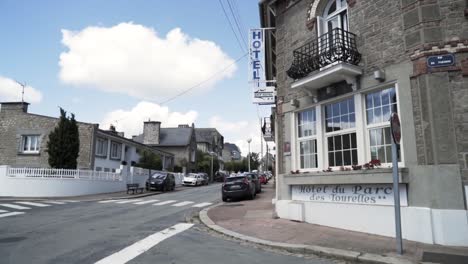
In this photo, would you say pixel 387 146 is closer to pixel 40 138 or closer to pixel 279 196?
pixel 279 196

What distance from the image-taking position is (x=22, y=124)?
2897 cm

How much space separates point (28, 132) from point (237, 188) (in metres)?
19.6

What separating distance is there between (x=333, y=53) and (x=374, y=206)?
4.07 m

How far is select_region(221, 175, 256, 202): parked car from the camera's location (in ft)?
63.7

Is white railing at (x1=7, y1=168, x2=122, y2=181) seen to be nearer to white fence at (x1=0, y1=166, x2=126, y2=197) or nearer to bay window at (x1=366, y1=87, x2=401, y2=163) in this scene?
white fence at (x1=0, y1=166, x2=126, y2=197)

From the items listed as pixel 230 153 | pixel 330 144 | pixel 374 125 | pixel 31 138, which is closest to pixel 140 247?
pixel 330 144

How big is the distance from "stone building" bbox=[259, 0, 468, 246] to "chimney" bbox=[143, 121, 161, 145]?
44683 millimetres

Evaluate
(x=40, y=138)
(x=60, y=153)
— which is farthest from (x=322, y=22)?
(x=40, y=138)

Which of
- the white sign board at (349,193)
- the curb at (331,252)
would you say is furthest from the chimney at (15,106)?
the curb at (331,252)

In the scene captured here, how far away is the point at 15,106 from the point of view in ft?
96.8

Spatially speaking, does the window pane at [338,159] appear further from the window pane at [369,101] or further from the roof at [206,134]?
the roof at [206,134]

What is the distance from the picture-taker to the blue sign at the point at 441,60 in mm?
7659

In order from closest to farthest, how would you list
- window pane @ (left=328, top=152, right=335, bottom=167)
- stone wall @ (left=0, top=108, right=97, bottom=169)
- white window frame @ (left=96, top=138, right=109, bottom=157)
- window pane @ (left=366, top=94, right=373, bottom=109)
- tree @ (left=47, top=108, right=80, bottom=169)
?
window pane @ (left=366, top=94, right=373, bottom=109)
window pane @ (left=328, top=152, right=335, bottom=167)
tree @ (left=47, top=108, right=80, bottom=169)
stone wall @ (left=0, top=108, right=97, bottom=169)
white window frame @ (left=96, top=138, right=109, bottom=157)

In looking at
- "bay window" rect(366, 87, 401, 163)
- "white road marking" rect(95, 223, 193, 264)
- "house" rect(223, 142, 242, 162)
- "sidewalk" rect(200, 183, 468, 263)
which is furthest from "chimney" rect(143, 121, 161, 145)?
"house" rect(223, 142, 242, 162)
